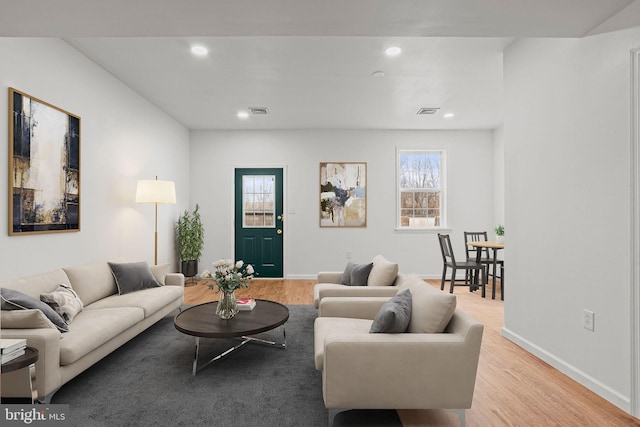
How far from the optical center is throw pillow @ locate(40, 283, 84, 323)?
2730mm

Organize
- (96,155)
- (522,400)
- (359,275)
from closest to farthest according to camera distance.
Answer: (522,400) → (359,275) → (96,155)

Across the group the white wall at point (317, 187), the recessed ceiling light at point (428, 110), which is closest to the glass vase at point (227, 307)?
the white wall at point (317, 187)

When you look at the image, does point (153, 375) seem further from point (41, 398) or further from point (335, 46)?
point (335, 46)

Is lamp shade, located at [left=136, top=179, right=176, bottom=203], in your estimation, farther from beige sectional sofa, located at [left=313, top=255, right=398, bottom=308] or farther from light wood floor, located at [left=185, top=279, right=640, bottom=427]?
light wood floor, located at [left=185, top=279, right=640, bottom=427]

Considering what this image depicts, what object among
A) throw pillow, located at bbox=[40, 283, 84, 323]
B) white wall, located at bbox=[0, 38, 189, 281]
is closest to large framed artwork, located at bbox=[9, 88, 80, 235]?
white wall, located at bbox=[0, 38, 189, 281]

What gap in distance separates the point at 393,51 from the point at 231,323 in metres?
2.94

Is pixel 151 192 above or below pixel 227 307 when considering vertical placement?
above

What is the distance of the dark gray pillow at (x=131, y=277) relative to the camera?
3.71 m

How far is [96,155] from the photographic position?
12.9ft

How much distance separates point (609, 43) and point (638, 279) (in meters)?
1.52

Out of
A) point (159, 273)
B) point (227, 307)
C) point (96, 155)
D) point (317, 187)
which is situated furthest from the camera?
point (317, 187)

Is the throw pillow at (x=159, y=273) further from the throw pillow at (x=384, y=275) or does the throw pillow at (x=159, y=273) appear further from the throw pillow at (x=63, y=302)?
the throw pillow at (x=384, y=275)

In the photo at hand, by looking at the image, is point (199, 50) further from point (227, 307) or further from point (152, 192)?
point (227, 307)

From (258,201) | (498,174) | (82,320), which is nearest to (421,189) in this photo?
(498,174)
